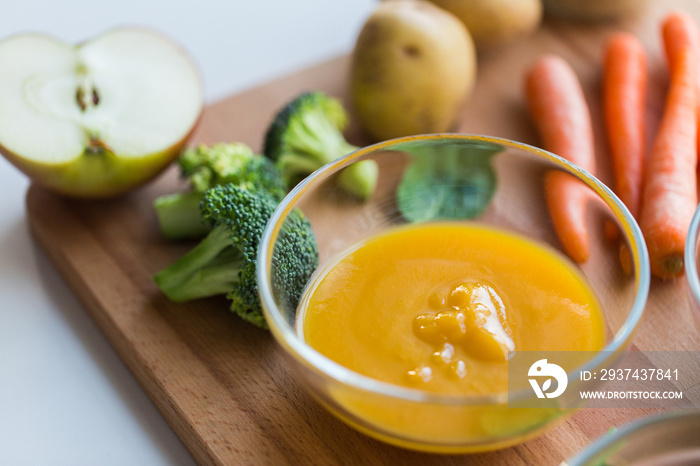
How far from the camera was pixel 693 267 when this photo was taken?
134 centimetres

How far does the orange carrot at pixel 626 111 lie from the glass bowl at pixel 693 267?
392 millimetres

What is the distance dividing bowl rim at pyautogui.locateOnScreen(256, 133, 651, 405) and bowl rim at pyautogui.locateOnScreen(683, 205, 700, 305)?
8cm

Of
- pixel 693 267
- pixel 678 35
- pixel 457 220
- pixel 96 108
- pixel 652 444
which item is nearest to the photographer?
pixel 652 444

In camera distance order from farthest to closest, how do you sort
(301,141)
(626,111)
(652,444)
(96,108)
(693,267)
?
(626,111) → (301,141) → (96,108) → (693,267) → (652,444)

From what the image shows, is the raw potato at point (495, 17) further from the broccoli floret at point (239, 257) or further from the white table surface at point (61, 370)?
the broccoli floret at point (239, 257)

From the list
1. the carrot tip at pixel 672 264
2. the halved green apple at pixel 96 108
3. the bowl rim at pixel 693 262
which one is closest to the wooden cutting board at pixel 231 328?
the carrot tip at pixel 672 264

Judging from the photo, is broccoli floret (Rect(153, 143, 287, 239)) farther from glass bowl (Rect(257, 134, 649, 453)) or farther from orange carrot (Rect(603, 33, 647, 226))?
orange carrot (Rect(603, 33, 647, 226))

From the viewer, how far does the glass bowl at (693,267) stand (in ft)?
4.31

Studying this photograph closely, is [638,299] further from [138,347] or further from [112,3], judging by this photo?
[112,3]

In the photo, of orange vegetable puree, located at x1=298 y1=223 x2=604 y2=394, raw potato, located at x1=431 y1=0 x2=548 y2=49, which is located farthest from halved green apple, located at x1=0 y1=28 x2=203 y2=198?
raw potato, located at x1=431 y1=0 x2=548 y2=49

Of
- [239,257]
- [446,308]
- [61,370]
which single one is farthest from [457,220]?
[61,370]

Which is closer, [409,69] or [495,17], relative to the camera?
[409,69]

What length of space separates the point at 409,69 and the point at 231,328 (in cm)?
85

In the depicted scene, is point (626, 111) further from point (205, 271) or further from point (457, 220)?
point (205, 271)
